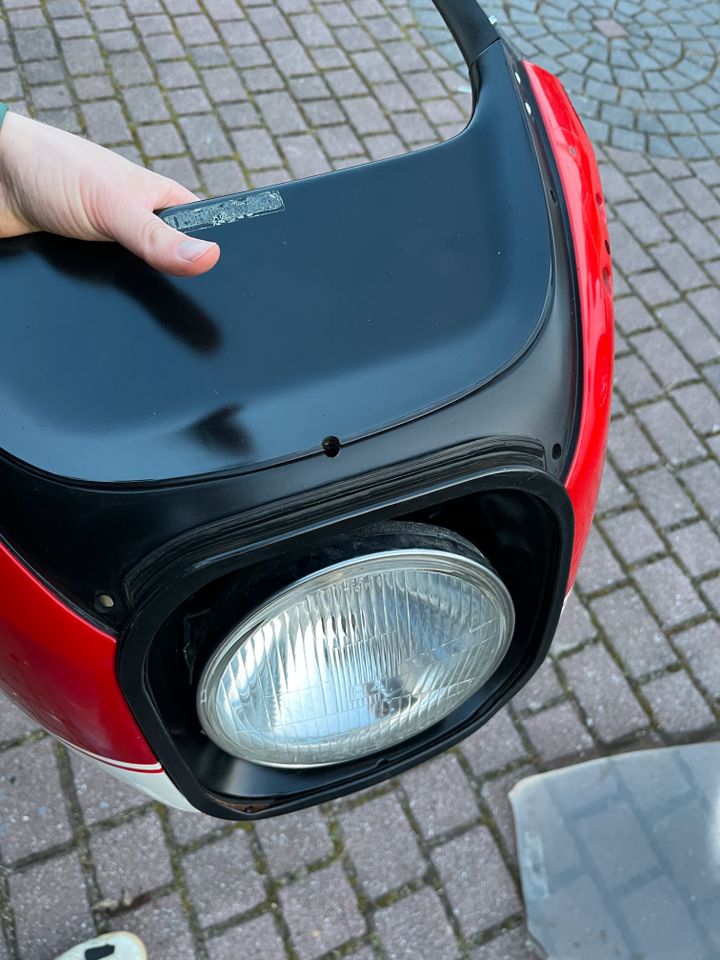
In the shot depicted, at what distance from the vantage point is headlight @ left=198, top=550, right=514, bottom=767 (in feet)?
3.18

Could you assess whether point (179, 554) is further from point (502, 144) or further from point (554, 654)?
point (554, 654)

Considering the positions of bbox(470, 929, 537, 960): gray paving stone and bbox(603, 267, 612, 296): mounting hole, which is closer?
bbox(603, 267, 612, 296): mounting hole

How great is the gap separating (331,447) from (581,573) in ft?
6.52

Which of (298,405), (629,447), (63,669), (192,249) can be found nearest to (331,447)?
(298,405)

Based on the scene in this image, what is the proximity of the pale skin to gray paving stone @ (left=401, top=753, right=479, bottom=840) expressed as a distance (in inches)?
63.0

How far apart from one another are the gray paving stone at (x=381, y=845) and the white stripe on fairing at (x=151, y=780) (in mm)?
988

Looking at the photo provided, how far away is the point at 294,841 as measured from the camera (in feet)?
7.07

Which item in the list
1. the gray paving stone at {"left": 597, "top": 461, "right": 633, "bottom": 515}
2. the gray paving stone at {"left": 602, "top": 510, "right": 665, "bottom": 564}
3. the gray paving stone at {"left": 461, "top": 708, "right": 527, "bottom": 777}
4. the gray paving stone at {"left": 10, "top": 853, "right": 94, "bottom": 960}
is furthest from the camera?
the gray paving stone at {"left": 597, "top": 461, "right": 633, "bottom": 515}

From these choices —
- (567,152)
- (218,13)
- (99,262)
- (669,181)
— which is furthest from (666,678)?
(218,13)

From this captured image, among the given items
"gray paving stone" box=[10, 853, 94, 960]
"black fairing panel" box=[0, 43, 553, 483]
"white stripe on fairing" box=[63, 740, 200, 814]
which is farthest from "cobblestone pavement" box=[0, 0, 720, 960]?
"black fairing panel" box=[0, 43, 553, 483]

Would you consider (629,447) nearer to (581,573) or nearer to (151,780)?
(581,573)

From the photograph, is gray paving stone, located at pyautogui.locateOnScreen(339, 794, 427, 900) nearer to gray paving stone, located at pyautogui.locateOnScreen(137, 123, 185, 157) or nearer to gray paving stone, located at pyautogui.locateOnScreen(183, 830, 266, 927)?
gray paving stone, located at pyautogui.locateOnScreen(183, 830, 266, 927)

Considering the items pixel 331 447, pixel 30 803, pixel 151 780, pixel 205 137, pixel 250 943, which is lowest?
pixel 250 943

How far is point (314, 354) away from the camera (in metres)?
1.02
